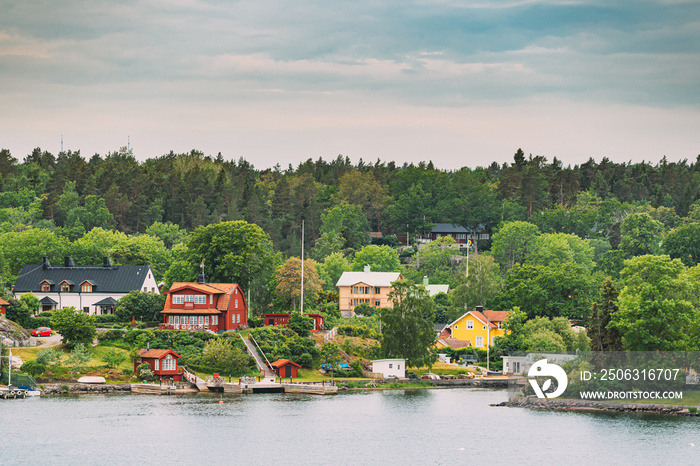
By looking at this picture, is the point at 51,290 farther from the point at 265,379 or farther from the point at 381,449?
the point at 381,449

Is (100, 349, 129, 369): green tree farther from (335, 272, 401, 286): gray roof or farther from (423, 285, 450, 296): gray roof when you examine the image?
(423, 285, 450, 296): gray roof

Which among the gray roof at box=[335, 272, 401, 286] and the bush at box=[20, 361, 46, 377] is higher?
the gray roof at box=[335, 272, 401, 286]

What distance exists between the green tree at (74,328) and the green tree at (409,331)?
2631 centimetres

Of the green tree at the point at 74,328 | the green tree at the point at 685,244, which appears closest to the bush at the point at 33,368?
the green tree at the point at 74,328

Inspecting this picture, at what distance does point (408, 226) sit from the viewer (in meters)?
172

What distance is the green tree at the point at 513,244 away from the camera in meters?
148

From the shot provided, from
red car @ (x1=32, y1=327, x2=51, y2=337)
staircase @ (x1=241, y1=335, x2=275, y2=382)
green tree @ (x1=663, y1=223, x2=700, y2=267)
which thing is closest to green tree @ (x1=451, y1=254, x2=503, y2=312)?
staircase @ (x1=241, y1=335, x2=275, y2=382)

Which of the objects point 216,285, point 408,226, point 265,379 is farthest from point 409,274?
point 265,379

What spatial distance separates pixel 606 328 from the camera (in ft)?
248

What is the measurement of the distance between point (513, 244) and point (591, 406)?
7758 centimetres

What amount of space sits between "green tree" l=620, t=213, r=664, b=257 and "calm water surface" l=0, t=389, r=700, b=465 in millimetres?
75262

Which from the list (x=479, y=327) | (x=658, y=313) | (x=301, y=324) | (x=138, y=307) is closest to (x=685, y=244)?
(x=479, y=327)

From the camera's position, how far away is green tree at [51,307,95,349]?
3255 inches

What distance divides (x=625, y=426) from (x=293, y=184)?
139394 millimetres
